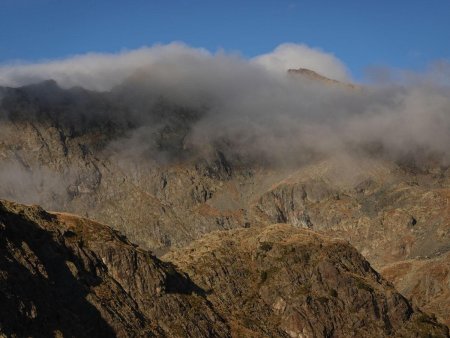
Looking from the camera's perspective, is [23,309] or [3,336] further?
[23,309]

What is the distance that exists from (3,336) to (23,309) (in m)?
15.4

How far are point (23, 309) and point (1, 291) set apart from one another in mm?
7204

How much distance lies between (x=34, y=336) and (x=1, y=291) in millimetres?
13420

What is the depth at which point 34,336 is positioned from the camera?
196875mm

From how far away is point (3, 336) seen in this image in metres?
185

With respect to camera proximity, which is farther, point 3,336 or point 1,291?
point 1,291

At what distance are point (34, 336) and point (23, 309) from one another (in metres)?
7.41

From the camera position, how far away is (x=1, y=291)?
19688 cm

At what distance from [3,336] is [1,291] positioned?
50.1 feet

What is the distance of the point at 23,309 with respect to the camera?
7859 inches
